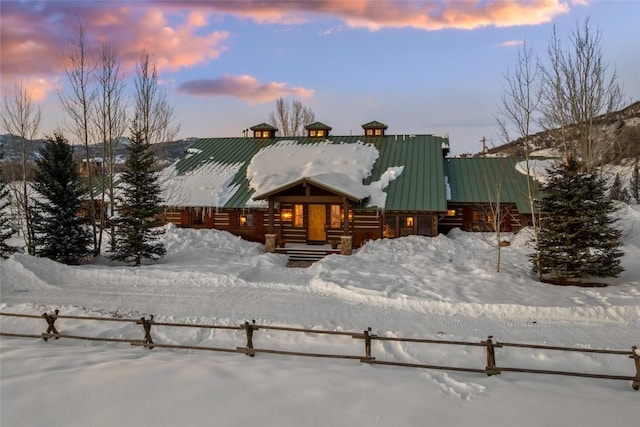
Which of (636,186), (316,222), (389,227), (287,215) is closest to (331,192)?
(316,222)

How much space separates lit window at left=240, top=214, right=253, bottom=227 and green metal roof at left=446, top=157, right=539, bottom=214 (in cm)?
1194

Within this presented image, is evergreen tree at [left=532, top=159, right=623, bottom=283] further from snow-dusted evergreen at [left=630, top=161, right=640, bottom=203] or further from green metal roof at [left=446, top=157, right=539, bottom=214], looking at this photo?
snow-dusted evergreen at [left=630, top=161, right=640, bottom=203]

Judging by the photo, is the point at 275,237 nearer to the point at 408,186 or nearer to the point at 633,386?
the point at 408,186

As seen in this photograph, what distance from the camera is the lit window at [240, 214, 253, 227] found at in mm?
23656

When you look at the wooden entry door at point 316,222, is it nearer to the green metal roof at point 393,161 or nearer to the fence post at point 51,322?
the green metal roof at point 393,161

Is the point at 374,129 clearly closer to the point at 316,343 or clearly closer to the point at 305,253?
the point at 305,253

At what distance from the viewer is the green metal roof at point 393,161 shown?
71.8 feet

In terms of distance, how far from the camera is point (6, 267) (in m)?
14.9

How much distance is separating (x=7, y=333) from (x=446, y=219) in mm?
20942

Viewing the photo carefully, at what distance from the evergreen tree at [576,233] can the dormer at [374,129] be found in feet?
49.0

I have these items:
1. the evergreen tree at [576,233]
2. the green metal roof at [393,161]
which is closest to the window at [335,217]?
the green metal roof at [393,161]

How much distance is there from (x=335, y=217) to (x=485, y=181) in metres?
8.78

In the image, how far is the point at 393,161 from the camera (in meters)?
25.3

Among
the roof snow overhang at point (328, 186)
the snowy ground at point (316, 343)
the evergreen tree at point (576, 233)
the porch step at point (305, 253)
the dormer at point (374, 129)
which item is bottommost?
the snowy ground at point (316, 343)
